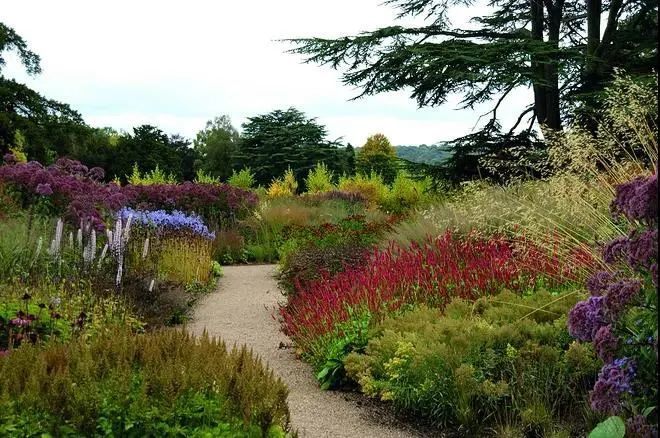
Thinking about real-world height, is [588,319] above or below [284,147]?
below

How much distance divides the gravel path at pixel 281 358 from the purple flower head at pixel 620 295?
6.22ft

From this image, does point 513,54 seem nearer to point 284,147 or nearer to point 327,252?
point 327,252

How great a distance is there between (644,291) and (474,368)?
5.50 feet

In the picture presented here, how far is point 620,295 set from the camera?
8.18 feet

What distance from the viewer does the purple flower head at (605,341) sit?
2609 mm

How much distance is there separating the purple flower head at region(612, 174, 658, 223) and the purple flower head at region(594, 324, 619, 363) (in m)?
0.48

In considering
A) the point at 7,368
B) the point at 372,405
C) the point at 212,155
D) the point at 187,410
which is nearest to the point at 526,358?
the point at 372,405

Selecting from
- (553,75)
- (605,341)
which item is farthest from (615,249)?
(553,75)

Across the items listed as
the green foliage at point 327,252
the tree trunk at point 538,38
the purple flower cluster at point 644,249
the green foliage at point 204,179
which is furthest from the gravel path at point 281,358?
the green foliage at point 204,179

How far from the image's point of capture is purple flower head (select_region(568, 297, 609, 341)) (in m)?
2.75

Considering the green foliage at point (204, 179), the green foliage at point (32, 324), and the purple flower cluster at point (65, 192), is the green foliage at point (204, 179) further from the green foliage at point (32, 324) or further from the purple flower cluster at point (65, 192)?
the green foliage at point (32, 324)

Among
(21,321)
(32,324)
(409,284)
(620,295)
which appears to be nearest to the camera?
(620,295)

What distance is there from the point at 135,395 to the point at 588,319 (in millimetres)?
2033

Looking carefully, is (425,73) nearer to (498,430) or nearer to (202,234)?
(202,234)
